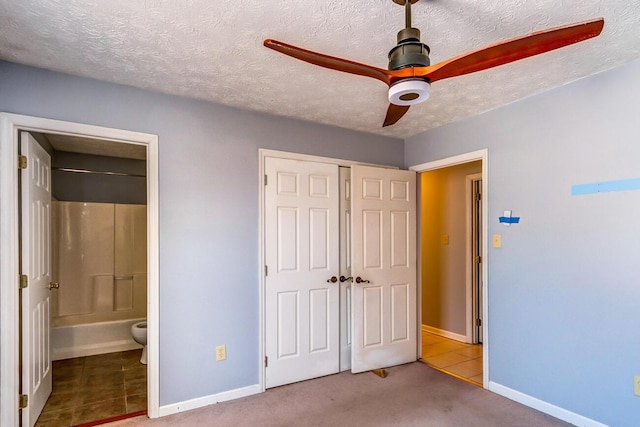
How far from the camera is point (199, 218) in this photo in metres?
2.89

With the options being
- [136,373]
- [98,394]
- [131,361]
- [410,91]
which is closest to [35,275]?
[98,394]

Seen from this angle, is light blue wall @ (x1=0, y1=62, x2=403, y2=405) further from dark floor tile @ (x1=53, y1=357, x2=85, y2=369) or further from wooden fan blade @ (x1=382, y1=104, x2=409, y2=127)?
dark floor tile @ (x1=53, y1=357, x2=85, y2=369)

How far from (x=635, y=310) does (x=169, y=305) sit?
10.3ft

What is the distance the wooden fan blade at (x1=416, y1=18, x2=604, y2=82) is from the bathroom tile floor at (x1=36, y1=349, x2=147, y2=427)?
3.12m

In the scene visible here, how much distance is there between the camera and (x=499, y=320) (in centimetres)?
305

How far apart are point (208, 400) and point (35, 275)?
1.56 metres

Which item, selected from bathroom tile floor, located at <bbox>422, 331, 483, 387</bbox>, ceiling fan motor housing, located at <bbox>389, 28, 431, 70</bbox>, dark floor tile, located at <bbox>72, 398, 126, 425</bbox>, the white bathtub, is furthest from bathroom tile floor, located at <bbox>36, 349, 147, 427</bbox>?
ceiling fan motor housing, located at <bbox>389, 28, 431, 70</bbox>

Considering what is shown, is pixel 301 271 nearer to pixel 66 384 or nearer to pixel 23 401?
pixel 23 401

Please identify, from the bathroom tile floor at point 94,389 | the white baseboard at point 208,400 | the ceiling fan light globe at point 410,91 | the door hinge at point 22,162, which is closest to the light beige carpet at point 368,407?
the white baseboard at point 208,400

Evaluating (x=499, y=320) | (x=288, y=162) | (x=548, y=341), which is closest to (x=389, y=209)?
(x=288, y=162)

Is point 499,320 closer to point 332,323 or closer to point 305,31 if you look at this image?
point 332,323

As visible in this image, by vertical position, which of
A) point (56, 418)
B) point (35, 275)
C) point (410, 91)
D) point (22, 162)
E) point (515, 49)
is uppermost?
point (515, 49)

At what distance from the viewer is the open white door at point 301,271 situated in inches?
126

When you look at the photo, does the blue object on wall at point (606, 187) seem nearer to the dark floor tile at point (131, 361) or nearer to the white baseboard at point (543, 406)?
the white baseboard at point (543, 406)
